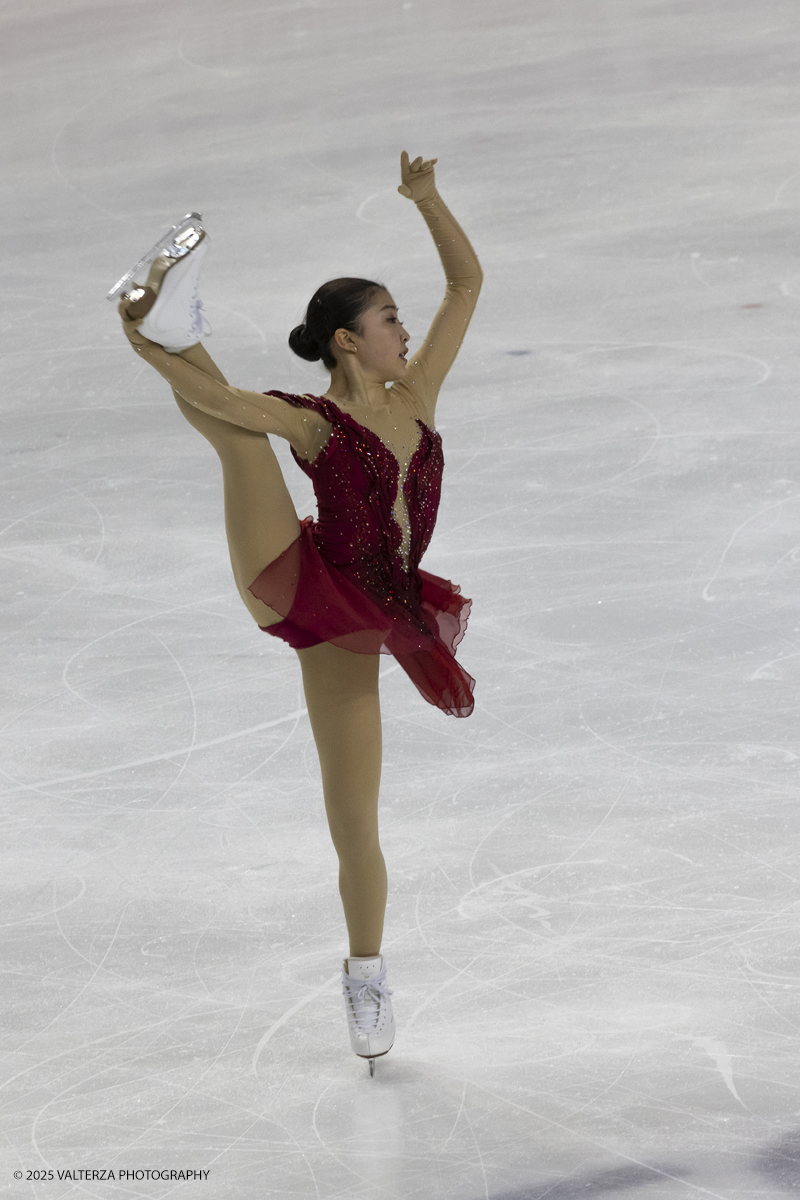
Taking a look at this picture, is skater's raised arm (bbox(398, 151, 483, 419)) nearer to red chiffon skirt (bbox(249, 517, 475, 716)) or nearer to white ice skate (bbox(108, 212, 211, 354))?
red chiffon skirt (bbox(249, 517, 475, 716))

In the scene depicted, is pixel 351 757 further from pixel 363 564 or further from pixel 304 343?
pixel 304 343

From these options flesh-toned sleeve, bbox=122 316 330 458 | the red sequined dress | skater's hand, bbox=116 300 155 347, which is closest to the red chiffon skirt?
the red sequined dress

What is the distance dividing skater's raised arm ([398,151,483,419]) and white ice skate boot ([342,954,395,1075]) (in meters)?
0.98

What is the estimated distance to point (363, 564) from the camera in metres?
2.57

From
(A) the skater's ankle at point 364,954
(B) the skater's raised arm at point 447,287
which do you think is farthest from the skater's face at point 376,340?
(A) the skater's ankle at point 364,954

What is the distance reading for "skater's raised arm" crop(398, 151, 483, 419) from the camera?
2668 millimetres

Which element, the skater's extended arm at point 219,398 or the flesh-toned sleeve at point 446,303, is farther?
the flesh-toned sleeve at point 446,303

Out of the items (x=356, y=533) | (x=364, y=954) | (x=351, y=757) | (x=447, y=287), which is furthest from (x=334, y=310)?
(x=364, y=954)

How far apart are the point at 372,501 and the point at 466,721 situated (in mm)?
1210

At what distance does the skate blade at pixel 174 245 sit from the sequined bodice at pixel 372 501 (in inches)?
12.6

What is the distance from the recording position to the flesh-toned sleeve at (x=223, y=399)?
228cm

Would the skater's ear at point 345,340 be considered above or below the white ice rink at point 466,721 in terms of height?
above

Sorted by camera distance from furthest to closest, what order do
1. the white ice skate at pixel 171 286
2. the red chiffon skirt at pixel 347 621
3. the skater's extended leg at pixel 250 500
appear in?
the red chiffon skirt at pixel 347 621 < the skater's extended leg at pixel 250 500 < the white ice skate at pixel 171 286

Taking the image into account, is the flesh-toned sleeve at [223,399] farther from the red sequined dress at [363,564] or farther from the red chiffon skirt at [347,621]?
the red chiffon skirt at [347,621]
